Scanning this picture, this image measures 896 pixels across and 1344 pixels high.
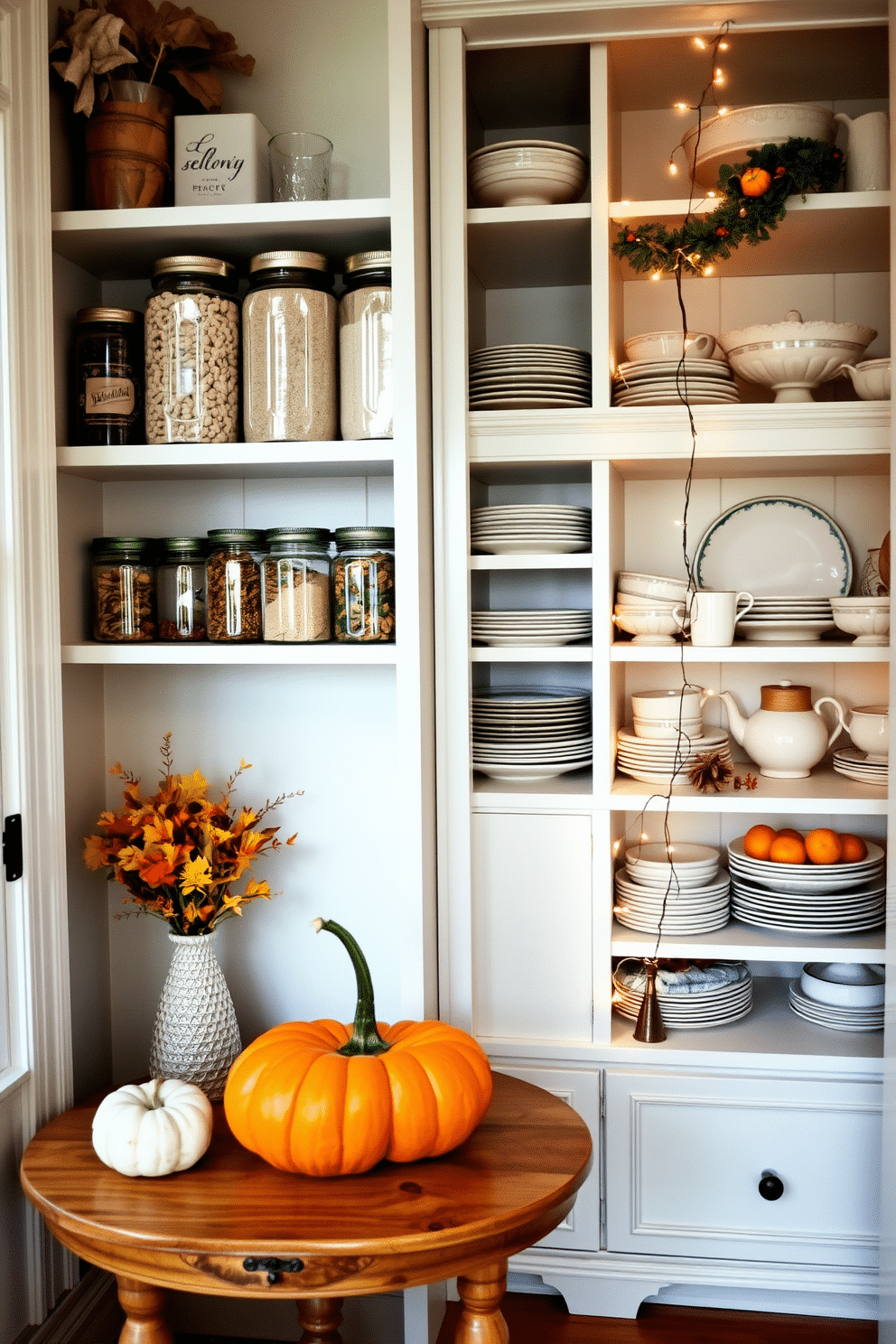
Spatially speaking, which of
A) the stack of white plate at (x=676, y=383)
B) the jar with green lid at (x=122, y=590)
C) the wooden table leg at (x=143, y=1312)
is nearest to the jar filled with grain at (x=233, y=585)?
the jar with green lid at (x=122, y=590)

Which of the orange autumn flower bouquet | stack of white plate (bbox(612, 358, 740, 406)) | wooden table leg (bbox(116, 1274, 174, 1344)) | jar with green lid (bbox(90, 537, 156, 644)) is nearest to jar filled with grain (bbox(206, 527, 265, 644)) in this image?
jar with green lid (bbox(90, 537, 156, 644))

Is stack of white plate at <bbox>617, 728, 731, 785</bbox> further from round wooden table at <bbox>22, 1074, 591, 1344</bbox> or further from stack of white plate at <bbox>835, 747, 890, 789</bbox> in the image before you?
round wooden table at <bbox>22, 1074, 591, 1344</bbox>

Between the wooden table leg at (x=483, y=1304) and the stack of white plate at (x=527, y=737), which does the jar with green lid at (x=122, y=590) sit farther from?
the wooden table leg at (x=483, y=1304)

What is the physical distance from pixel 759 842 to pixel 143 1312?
52.0 inches

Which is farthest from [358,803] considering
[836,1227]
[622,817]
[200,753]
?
[836,1227]

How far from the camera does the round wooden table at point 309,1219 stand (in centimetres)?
140

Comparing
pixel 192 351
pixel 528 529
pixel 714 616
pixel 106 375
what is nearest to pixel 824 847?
pixel 714 616

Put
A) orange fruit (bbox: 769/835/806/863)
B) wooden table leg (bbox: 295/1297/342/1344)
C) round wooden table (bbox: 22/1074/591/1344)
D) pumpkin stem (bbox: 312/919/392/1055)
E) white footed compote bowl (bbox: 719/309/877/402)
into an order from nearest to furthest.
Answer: round wooden table (bbox: 22/1074/591/1344) → pumpkin stem (bbox: 312/919/392/1055) → wooden table leg (bbox: 295/1297/342/1344) → white footed compote bowl (bbox: 719/309/877/402) → orange fruit (bbox: 769/835/806/863)

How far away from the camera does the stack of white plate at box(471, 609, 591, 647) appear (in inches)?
80.0

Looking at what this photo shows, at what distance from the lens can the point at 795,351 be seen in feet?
6.44

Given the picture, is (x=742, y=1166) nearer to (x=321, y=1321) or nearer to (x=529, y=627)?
(x=321, y=1321)

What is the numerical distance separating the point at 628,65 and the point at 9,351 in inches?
48.9

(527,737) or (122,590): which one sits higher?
(122,590)

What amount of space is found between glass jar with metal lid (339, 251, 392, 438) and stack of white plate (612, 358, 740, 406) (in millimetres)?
454
